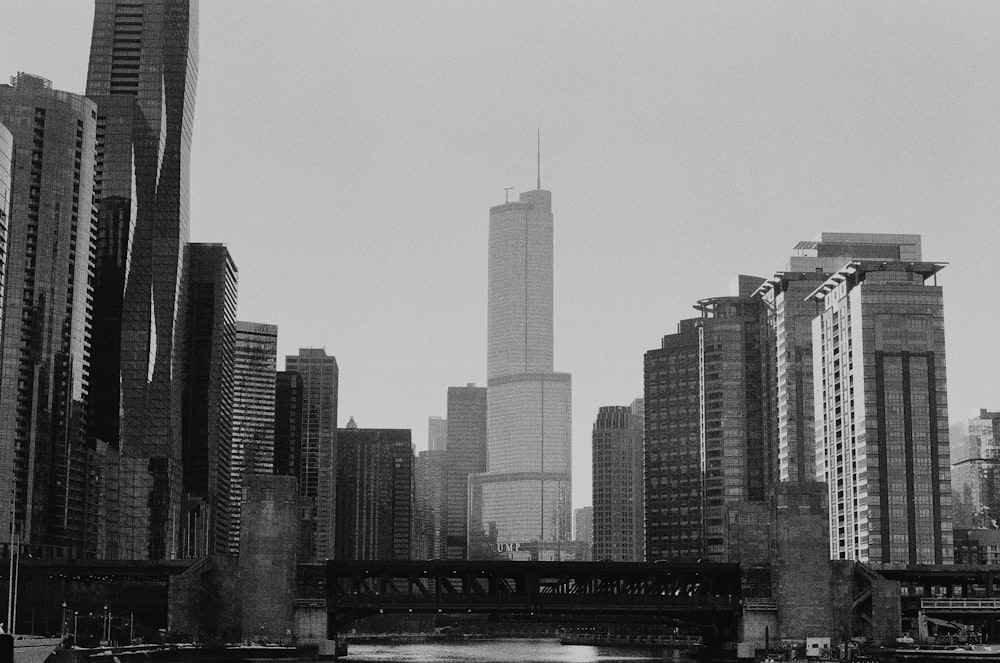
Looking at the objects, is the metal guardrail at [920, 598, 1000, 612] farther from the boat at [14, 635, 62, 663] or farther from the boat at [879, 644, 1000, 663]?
the boat at [14, 635, 62, 663]

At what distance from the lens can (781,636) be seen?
184 metres

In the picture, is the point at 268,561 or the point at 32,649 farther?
the point at 268,561

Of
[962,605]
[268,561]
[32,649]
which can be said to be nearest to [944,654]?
[962,605]

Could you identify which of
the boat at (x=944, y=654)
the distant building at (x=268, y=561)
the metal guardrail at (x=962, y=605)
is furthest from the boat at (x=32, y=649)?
the metal guardrail at (x=962, y=605)

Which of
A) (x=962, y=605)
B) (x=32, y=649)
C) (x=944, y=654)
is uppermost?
(x=962, y=605)

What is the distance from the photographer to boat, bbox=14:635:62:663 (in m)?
117

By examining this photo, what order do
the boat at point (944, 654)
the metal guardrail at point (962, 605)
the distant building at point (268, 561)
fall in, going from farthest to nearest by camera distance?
the metal guardrail at point (962, 605) → the distant building at point (268, 561) → the boat at point (944, 654)

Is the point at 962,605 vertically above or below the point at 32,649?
above

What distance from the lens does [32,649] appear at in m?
121

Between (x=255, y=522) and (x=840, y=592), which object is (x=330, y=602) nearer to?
(x=255, y=522)

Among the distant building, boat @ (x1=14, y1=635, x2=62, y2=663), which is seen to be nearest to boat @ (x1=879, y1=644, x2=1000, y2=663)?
the distant building

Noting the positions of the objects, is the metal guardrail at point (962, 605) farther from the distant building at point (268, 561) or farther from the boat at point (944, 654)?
the distant building at point (268, 561)

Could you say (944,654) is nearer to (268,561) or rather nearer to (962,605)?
(962,605)

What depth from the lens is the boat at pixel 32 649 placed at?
116938 millimetres
